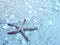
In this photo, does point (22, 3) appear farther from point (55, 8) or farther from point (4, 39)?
point (4, 39)

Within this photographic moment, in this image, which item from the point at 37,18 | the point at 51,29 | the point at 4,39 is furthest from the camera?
the point at 37,18

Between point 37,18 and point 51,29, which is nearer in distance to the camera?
point 51,29

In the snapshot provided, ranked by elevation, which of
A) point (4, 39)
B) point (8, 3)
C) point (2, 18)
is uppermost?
point (8, 3)

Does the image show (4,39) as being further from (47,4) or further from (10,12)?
(47,4)

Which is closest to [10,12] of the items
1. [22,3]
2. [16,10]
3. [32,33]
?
[16,10]

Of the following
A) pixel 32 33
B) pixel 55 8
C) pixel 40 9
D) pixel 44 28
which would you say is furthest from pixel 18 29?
pixel 55 8

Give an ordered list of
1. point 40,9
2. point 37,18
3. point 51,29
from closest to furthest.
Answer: point 51,29 → point 37,18 → point 40,9

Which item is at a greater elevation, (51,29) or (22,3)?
(22,3)
